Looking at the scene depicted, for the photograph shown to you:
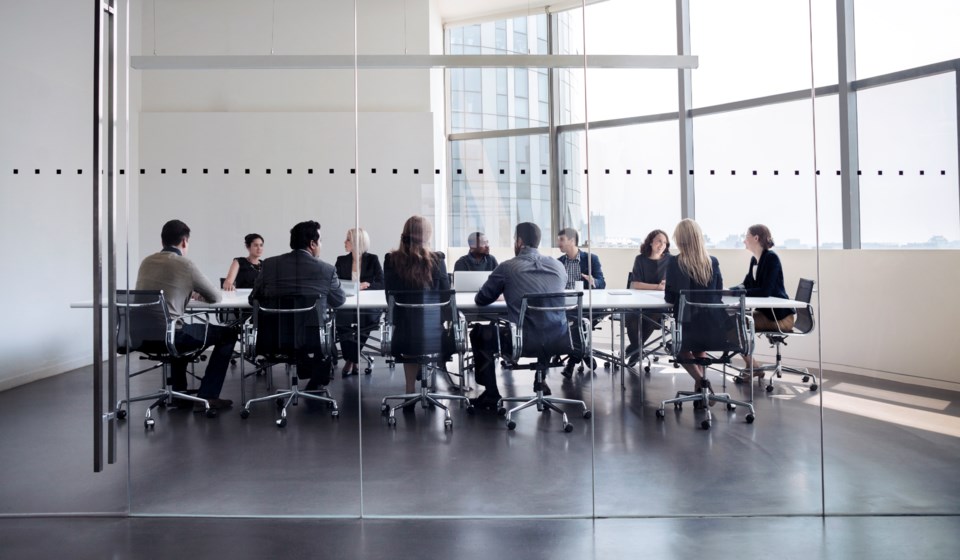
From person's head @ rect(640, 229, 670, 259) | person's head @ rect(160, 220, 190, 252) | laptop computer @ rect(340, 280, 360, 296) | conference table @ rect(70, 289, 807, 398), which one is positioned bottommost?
conference table @ rect(70, 289, 807, 398)

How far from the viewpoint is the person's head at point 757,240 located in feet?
10.8

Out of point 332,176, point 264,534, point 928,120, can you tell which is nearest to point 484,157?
point 332,176

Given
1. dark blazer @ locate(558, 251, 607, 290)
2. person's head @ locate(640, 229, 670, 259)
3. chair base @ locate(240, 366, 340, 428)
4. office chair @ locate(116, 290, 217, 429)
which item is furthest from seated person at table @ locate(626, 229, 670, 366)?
office chair @ locate(116, 290, 217, 429)

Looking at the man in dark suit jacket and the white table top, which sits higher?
the man in dark suit jacket

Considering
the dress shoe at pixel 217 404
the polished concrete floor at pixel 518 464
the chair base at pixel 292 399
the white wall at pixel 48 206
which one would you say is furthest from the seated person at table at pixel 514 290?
the white wall at pixel 48 206

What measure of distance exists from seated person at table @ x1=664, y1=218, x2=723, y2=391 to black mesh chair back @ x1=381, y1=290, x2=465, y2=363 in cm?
111

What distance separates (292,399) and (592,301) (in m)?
1.61

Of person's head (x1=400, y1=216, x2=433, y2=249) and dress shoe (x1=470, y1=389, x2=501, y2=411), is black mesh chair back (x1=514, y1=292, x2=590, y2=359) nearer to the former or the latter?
dress shoe (x1=470, y1=389, x2=501, y2=411)

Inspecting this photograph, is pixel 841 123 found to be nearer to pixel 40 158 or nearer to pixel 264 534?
pixel 264 534

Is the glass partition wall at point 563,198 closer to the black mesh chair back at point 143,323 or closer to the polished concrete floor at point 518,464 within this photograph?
the polished concrete floor at point 518,464

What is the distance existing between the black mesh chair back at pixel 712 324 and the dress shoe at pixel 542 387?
710 mm

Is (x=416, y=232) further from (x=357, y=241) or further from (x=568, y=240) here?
(x=568, y=240)

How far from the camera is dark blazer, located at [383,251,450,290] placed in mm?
3297

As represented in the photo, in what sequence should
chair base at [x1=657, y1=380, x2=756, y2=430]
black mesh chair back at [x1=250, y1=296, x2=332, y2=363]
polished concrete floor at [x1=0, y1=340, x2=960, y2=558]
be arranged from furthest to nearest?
1. black mesh chair back at [x1=250, y1=296, x2=332, y2=363]
2. chair base at [x1=657, y1=380, x2=756, y2=430]
3. polished concrete floor at [x1=0, y1=340, x2=960, y2=558]
